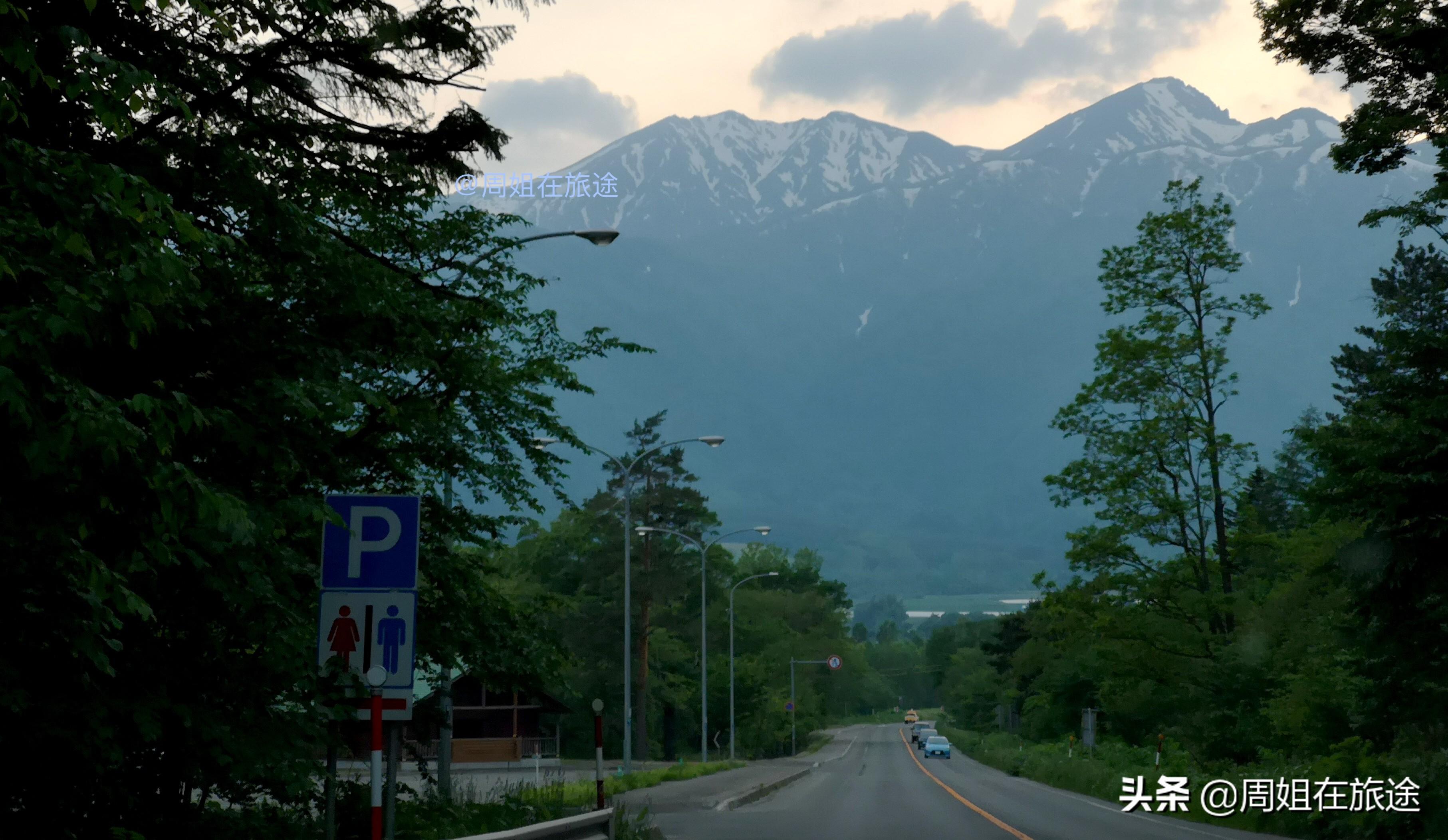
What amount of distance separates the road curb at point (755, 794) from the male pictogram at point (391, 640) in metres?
23.0

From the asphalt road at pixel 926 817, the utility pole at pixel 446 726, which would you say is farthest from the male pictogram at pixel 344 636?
the asphalt road at pixel 926 817

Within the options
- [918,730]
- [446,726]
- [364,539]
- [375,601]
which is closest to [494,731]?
[918,730]

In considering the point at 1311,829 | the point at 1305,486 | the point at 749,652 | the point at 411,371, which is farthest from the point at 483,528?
the point at 749,652

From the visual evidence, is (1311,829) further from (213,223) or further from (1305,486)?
(213,223)

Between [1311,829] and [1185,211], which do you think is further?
[1185,211]

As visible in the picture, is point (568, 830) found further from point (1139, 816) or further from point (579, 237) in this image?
point (1139, 816)

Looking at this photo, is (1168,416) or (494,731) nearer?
(1168,416)

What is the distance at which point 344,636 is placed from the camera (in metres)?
8.08

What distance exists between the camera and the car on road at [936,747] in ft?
272

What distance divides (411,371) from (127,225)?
7.33 m

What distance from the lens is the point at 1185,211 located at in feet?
119

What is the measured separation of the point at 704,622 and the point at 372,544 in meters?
Answer: 47.2

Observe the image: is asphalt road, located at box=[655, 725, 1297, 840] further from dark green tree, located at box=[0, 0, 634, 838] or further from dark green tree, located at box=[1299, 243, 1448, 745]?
dark green tree, located at box=[0, 0, 634, 838]

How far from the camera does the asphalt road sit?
71.3 ft
